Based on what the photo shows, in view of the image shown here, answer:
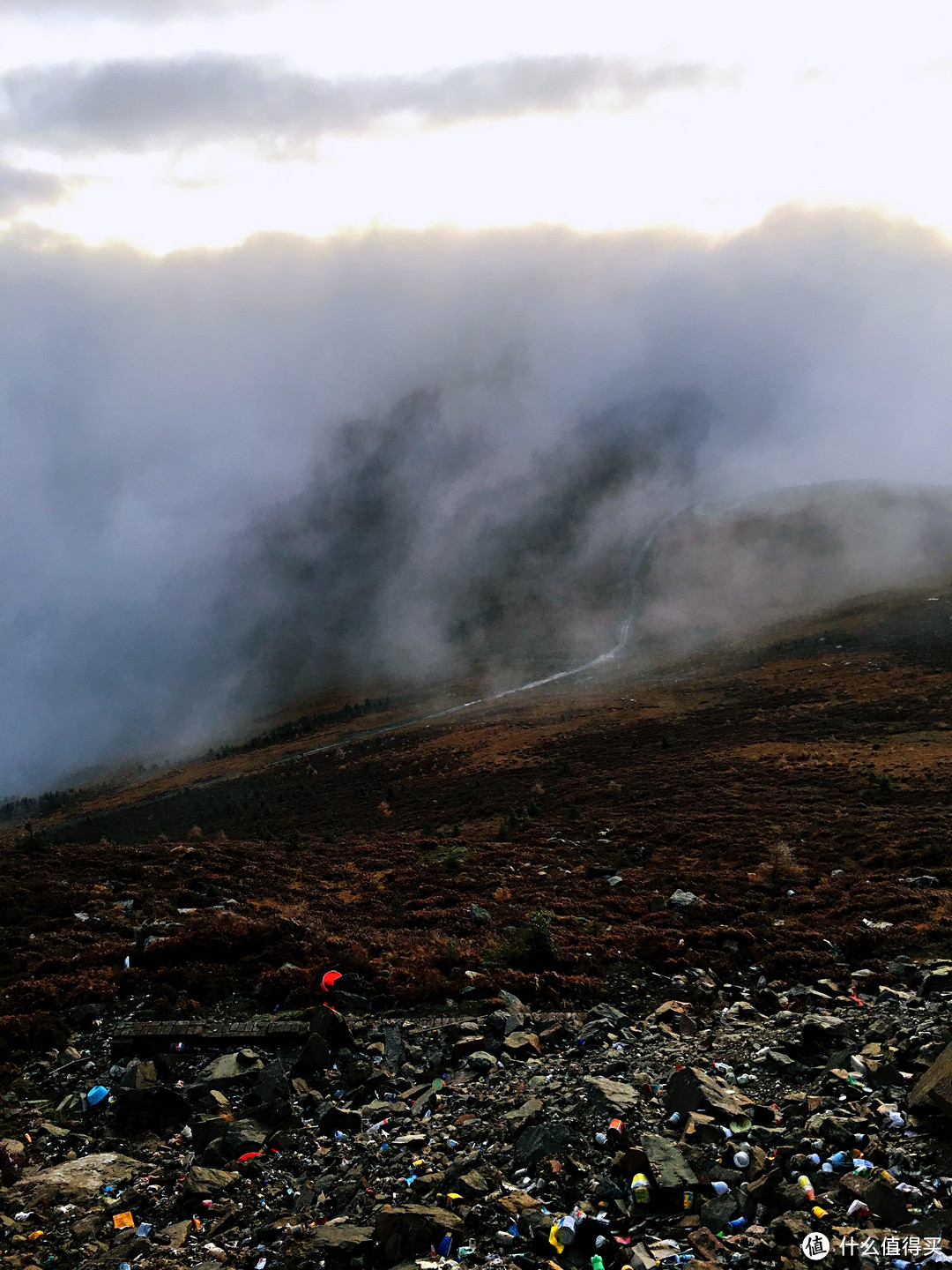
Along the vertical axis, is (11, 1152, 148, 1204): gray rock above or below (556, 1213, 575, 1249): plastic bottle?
above

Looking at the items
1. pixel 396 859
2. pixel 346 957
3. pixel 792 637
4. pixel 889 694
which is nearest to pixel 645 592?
pixel 792 637

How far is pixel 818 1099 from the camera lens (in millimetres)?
8234

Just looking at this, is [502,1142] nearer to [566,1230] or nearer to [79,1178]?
[566,1230]

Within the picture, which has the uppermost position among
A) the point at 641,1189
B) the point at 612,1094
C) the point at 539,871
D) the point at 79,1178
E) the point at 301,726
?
the point at 79,1178

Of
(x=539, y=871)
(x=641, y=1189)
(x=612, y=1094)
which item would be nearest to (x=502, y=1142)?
(x=612, y=1094)

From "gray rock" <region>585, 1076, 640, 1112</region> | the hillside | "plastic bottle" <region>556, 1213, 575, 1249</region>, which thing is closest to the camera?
"plastic bottle" <region>556, 1213, 575, 1249</region>

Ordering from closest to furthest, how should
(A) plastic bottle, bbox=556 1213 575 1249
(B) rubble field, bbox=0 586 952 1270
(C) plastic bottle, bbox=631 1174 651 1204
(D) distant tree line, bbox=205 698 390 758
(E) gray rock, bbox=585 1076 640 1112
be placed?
(A) plastic bottle, bbox=556 1213 575 1249, (B) rubble field, bbox=0 586 952 1270, (C) plastic bottle, bbox=631 1174 651 1204, (E) gray rock, bbox=585 1076 640 1112, (D) distant tree line, bbox=205 698 390 758

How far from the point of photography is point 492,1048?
1134 cm

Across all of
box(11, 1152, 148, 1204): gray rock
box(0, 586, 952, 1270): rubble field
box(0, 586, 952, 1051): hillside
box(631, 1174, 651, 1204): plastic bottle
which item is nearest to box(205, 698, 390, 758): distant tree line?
box(0, 586, 952, 1051): hillside

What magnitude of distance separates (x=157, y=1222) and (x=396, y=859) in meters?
21.1

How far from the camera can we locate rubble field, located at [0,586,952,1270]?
694 cm

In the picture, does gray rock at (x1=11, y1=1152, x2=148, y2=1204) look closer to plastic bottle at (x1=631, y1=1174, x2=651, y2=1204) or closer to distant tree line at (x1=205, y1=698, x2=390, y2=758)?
plastic bottle at (x1=631, y1=1174, x2=651, y2=1204)

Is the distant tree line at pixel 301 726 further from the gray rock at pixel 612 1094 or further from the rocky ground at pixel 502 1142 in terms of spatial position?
the gray rock at pixel 612 1094

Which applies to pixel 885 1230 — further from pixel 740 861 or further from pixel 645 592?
pixel 645 592
